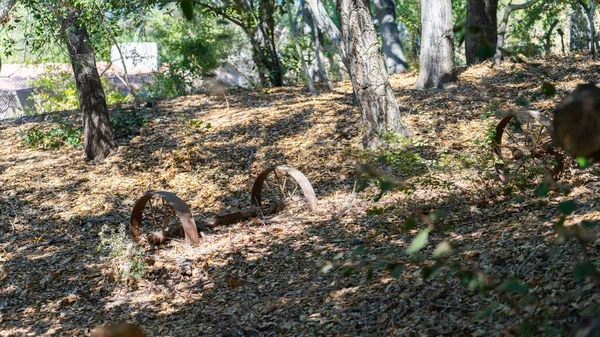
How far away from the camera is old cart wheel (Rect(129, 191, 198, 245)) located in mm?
6918

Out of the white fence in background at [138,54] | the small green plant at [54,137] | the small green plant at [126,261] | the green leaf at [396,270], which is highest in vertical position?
the white fence in background at [138,54]

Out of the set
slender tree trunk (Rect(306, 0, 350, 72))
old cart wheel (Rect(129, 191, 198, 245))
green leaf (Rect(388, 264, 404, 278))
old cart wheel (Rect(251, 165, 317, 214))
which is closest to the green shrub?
slender tree trunk (Rect(306, 0, 350, 72))

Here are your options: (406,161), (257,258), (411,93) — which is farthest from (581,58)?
(257,258)

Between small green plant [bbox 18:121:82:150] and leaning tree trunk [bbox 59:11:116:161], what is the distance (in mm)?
897

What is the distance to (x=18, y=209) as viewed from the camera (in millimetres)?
9336

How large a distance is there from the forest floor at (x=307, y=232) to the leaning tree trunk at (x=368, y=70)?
0.48m

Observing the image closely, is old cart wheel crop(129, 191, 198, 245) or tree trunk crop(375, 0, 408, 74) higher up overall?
tree trunk crop(375, 0, 408, 74)

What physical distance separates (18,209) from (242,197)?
9.73 ft

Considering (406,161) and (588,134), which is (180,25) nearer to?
(406,161)

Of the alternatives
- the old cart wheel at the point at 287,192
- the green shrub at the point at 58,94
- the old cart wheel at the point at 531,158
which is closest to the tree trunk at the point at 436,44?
the old cart wheel at the point at 287,192

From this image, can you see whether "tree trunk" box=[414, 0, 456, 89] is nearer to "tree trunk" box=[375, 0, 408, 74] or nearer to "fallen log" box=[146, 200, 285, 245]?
"tree trunk" box=[375, 0, 408, 74]

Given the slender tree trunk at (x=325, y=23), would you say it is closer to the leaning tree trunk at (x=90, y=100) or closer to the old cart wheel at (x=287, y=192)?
the old cart wheel at (x=287, y=192)

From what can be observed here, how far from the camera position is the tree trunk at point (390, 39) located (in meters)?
16.6

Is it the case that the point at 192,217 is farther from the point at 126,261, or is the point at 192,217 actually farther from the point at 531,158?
the point at 531,158
